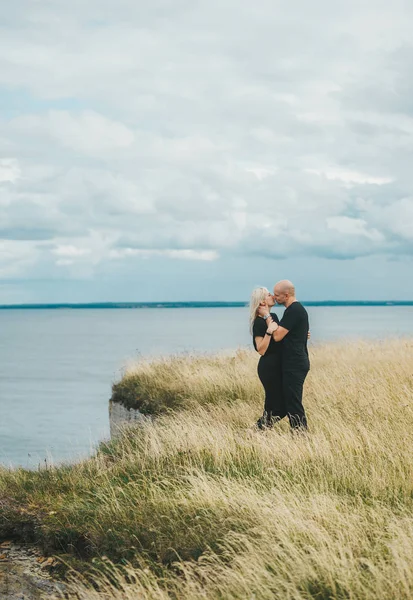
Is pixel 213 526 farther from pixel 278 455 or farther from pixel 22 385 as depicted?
pixel 22 385

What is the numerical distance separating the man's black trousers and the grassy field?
0.93ft

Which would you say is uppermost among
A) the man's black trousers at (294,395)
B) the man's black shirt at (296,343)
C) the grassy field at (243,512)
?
the man's black shirt at (296,343)

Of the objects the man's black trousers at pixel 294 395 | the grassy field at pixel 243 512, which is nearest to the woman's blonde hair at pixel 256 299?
the man's black trousers at pixel 294 395

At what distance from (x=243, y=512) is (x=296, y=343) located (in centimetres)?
307

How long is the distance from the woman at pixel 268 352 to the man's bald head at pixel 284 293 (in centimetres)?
9

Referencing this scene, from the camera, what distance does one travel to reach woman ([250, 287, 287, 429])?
7.86 meters

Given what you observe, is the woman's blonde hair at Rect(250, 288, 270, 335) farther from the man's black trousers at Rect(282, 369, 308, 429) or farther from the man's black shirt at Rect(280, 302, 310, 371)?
the man's black trousers at Rect(282, 369, 308, 429)

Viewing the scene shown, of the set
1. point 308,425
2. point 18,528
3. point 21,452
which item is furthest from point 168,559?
point 21,452

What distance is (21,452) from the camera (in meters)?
22.0

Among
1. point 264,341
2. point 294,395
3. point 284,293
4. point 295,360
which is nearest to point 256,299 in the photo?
point 284,293

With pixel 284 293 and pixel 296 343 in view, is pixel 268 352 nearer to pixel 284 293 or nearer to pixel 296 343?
pixel 296 343

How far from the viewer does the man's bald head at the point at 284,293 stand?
25.9ft

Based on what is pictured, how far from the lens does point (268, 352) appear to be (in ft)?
26.8

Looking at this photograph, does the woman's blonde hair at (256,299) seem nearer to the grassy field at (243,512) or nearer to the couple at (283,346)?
the couple at (283,346)
